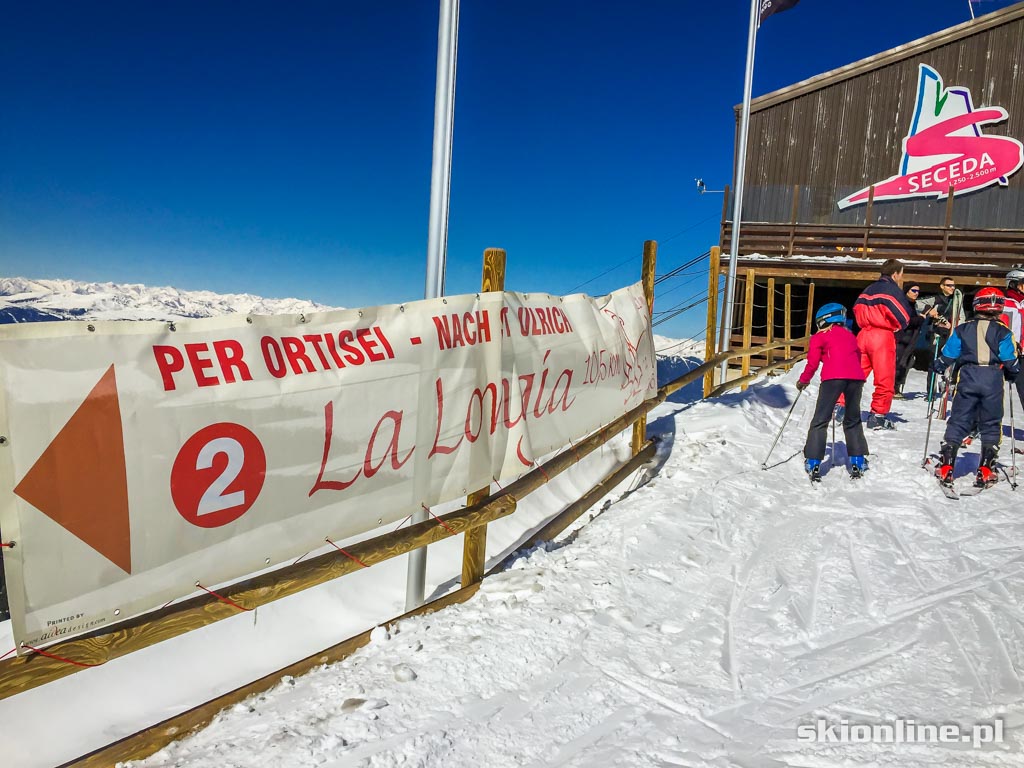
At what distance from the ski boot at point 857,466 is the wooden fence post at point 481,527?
417 centimetres

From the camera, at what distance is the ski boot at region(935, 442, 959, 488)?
6.10m

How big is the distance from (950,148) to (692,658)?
20429 mm

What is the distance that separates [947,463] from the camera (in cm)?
615

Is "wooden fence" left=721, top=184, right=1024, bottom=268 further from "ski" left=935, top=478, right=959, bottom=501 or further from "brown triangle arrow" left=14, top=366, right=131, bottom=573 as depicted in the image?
"brown triangle arrow" left=14, top=366, right=131, bottom=573

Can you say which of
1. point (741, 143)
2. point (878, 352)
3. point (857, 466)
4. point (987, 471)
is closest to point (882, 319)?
point (878, 352)

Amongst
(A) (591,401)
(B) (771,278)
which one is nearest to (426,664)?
(A) (591,401)

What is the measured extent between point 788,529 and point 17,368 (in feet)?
16.8

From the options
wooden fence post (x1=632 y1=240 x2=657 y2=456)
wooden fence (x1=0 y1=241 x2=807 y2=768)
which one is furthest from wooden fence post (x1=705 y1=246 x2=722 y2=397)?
wooden fence (x1=0 y1=241 x2=807 y2=768)

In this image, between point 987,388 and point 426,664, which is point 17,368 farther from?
point 987,388

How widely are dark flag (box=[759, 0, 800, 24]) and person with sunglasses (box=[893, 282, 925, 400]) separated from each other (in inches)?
218

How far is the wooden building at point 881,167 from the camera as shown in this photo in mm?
17078

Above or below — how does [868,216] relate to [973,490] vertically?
above

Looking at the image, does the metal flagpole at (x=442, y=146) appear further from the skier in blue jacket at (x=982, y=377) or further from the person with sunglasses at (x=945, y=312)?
the person with sunglasses at (x=945, y=312)

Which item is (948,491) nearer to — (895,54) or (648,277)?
(648,277)
